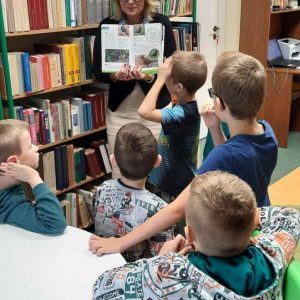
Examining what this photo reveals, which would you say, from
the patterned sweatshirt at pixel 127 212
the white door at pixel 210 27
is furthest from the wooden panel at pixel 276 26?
the patterned sweatshirt at pixel 127 212

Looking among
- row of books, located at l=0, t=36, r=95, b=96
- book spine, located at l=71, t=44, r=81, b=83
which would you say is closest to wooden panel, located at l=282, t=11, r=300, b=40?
row of books, located at l=0, t=36, r=95, b=96

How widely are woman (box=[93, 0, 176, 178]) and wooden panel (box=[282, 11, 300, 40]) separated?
111 inches

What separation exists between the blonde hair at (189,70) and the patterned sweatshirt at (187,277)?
1030 millimetres

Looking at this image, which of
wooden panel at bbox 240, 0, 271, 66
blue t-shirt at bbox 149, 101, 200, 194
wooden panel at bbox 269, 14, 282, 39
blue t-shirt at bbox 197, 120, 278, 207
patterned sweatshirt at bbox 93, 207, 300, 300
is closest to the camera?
patterned sweatshirt at bbox 93, 207, 300, 300

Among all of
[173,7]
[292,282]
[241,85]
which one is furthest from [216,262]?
[173,7]

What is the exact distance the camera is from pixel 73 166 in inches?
105

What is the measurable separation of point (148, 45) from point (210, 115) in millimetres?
955

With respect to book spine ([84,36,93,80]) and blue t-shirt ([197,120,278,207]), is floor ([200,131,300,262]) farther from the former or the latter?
blue t-shirt ([197,120,278,207])

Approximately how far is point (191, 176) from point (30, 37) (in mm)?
1382

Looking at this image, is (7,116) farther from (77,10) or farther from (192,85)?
(192,85)

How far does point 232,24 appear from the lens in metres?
4.30

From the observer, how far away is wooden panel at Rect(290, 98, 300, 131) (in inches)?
191

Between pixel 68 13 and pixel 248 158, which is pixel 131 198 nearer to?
pixel 248 158

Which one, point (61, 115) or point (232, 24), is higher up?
point (232, 24)
